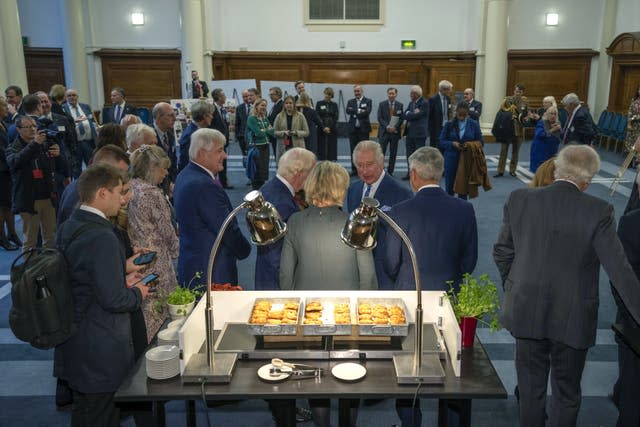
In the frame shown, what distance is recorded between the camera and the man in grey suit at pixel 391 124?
1010 centimetres

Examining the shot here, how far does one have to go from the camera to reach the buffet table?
2.19 metres

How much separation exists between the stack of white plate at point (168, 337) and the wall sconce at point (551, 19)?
600 inches

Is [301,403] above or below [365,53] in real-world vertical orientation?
below

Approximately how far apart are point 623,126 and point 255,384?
1251 cm

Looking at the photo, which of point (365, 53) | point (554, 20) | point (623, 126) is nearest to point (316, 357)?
point (623, 126)

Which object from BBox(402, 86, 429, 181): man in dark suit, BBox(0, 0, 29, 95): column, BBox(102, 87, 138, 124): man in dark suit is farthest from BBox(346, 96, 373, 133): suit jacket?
BBox(0, 0, 29, 95): column

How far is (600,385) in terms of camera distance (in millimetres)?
3781

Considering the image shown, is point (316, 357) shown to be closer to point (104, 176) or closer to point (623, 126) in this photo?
point (104, 176)

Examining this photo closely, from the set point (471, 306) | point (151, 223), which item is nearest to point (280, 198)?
point (151, 223)

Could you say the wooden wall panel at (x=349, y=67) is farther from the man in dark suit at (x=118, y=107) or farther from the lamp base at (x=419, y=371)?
the lamp base at (x=419, y=371)

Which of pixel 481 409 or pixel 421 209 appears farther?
pixel 481 409

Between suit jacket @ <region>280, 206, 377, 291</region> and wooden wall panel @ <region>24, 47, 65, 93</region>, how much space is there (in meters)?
14.7

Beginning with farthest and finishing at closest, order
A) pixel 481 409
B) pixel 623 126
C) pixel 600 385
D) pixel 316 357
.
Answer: pixel 623 126
pixel 600 385
pixel 481 409
pixel 316 357

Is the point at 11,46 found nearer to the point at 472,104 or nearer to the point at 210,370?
the point at 472,104
